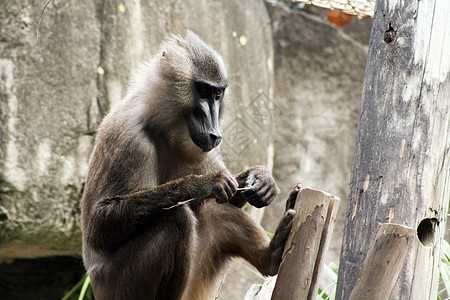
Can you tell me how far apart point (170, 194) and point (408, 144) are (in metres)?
1.39

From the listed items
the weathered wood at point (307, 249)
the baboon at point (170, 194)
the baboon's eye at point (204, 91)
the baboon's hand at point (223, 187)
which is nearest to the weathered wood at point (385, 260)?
the weathered wood at point (307, 249)

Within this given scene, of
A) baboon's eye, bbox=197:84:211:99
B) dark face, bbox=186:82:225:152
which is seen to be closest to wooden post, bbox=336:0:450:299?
dark face, bbox=186:82:225:152

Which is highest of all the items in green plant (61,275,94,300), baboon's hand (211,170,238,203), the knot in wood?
the knot in wood

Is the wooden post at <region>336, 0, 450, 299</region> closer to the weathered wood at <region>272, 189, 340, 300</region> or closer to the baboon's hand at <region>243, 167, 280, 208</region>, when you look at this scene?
the weathered wood at <region>272, 189, 340, 300</region>

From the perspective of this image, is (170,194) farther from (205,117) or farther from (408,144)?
(408,144)

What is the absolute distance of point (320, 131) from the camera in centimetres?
762

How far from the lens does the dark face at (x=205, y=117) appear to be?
3.61 meters

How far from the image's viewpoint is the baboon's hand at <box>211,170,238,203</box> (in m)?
3.37

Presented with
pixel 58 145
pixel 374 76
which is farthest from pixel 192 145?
pixel 58 145

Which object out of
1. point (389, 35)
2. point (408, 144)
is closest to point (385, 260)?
point (408, 144)

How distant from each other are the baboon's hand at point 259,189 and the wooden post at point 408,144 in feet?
1.81

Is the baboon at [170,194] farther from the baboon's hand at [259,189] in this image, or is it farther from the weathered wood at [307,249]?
the weathered wood at [307,249]

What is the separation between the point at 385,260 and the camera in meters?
2.50

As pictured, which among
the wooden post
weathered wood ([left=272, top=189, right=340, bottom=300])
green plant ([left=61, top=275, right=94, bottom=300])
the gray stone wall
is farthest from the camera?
green plant ([left=61, top=275, right=94, bottom=300])
